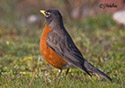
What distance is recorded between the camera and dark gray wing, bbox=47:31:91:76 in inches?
212

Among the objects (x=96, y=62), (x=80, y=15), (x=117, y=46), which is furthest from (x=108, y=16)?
(x=96, y=62)

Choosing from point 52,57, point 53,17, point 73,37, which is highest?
point 53,17

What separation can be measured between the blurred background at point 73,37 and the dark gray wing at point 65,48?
0.39 meters

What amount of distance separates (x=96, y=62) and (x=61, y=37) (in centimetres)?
173

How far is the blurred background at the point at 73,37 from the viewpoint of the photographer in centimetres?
624

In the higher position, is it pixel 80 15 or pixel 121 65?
pixel 121 65

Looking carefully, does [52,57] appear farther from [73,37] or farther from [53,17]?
[73,37]

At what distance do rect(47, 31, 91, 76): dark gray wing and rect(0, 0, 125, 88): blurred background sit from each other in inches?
15.5

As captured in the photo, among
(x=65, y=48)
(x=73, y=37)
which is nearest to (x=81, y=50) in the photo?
(x=73, y=37)

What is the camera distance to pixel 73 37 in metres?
9.08

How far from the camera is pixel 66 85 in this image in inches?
198

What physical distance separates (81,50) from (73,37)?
3.25ft

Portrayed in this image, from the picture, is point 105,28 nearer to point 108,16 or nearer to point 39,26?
point 108,16

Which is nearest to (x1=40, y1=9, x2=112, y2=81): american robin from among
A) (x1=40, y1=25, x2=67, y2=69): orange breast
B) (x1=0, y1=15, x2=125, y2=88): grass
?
(x1=40, y1=25, x2=67, y2=69): orange breast
